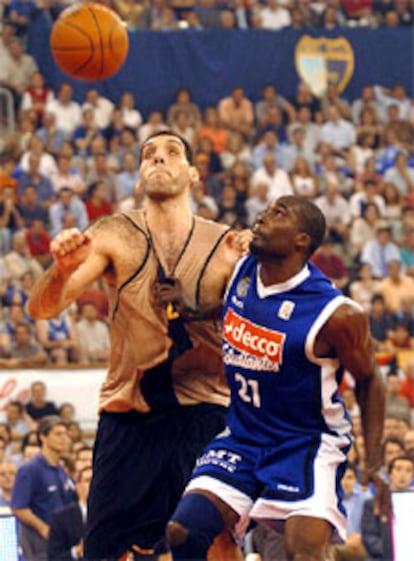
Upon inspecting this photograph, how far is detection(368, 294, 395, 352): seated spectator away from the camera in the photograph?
16.1 m

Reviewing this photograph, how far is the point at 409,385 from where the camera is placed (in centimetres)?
1500

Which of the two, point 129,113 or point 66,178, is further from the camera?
point 129,113

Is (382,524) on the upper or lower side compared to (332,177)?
lower

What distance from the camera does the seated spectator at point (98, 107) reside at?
1948cm

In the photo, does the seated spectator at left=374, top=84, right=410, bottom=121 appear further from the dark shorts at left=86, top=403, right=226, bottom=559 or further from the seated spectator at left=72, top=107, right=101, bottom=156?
the dark shorts at left=86, top=403, right=226, bottom=559

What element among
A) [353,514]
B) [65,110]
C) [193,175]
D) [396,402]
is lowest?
[396,402]

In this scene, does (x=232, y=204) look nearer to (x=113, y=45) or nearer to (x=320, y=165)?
(x=320, y=165)

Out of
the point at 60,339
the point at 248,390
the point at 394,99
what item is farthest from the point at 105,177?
the point at 248,390

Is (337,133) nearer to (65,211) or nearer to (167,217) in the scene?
(65,211)

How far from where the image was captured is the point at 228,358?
271 inches

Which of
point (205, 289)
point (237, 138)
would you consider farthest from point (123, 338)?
point (237, 138)

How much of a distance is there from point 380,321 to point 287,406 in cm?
961

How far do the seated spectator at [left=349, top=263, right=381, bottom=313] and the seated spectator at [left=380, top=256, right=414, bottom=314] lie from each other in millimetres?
94

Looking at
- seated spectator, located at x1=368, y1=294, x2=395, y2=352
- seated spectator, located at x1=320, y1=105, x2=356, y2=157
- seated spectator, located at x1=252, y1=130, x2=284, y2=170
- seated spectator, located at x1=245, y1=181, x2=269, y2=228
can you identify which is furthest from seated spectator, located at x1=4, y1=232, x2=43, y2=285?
seated spectator, located at x1=320, y1=105, x2=356, y2=157
